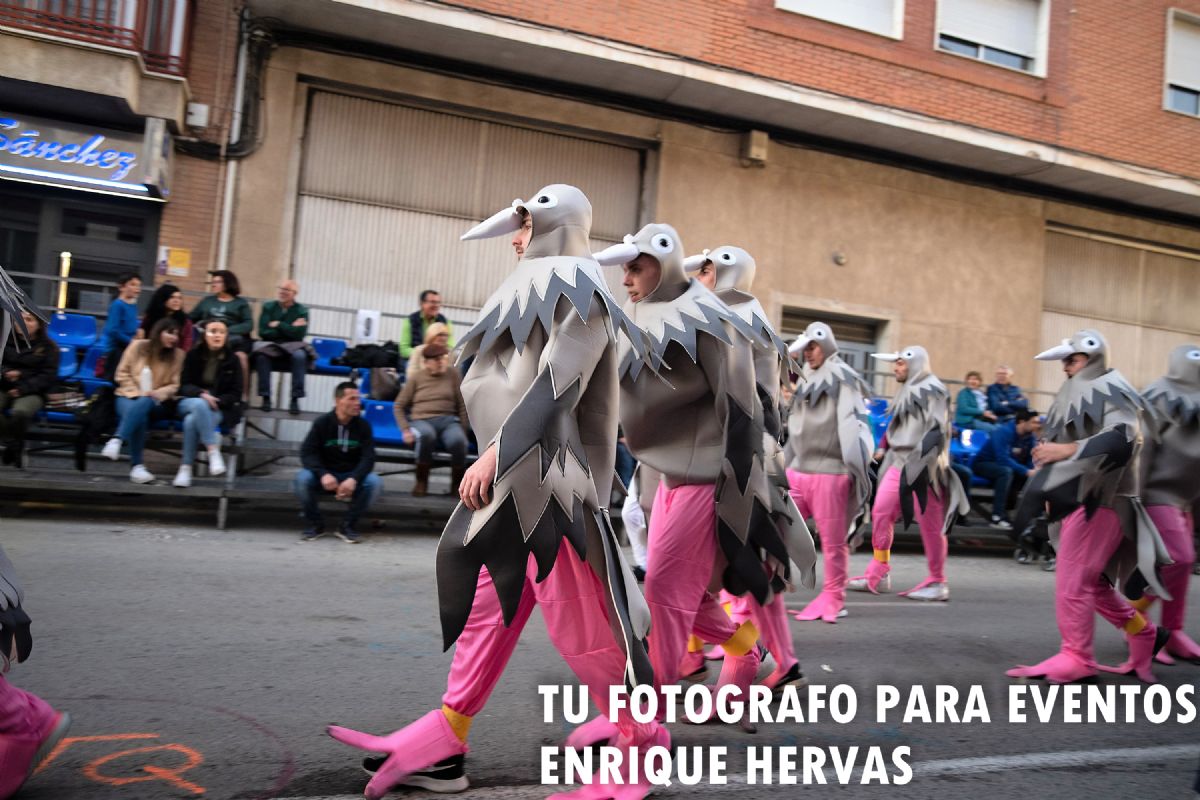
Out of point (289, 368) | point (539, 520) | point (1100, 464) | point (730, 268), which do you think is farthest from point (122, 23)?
point (1100, 464)

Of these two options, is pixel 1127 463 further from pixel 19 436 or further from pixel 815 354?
pixel 19 436

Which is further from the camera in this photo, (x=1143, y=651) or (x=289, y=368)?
(x=289, y=368)

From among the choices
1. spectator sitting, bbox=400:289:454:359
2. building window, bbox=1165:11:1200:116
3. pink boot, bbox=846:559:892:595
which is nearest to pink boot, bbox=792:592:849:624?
pink boot, bbox=846:559:892:595

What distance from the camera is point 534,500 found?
10.3ft

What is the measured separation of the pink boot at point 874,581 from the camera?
8.80m

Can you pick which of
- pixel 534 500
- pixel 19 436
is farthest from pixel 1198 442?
pixel 19 436

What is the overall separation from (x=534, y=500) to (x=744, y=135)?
13.7 meters

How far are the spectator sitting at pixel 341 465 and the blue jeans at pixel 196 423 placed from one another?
1.07 m

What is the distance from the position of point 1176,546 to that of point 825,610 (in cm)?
235

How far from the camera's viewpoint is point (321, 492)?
9.32m

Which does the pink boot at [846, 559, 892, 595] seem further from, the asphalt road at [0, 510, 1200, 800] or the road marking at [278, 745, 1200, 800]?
the road marking at [278, 745, 1200, 800]

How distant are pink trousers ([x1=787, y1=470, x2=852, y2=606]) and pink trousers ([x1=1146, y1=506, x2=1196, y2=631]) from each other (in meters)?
2.00

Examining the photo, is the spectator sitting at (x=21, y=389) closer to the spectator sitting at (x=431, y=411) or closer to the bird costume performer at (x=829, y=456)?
the spectator sitting at (x=431, y=411)

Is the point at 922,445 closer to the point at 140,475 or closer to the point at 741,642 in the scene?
the point at 741,642
